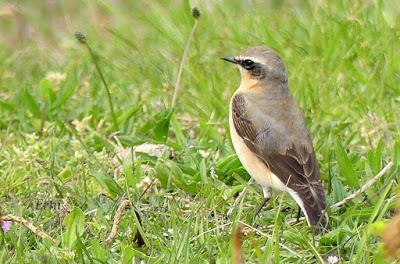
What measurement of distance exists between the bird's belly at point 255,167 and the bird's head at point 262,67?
1.95 feet

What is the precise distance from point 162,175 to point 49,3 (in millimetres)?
6022

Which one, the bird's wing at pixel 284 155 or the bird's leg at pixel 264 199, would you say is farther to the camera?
the bird's leg at pixel 264 199

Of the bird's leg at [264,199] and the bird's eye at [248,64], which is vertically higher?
the bird's eye at [248,64]

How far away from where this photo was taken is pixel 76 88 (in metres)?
9.41

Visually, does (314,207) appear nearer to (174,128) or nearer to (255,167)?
(255,167)

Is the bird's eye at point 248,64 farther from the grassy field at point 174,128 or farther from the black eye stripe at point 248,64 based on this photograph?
the grassy field at point 174,128

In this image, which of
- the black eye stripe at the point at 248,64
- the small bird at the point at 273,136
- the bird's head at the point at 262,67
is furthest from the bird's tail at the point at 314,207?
the black eye stripe at the point at 248,64

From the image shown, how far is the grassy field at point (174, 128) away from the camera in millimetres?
6234

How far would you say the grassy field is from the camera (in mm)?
6234

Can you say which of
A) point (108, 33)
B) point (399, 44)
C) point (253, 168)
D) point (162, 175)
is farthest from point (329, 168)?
point (108, 33)

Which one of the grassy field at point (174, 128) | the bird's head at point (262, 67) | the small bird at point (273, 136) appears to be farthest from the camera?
the bird's head at point (262, 67)

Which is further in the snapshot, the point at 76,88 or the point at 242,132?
the point at 76,88

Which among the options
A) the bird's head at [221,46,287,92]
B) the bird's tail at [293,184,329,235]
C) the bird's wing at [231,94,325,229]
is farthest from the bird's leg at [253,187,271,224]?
the bird's head at [221,46,287,92]

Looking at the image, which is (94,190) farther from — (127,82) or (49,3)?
(49,3)
